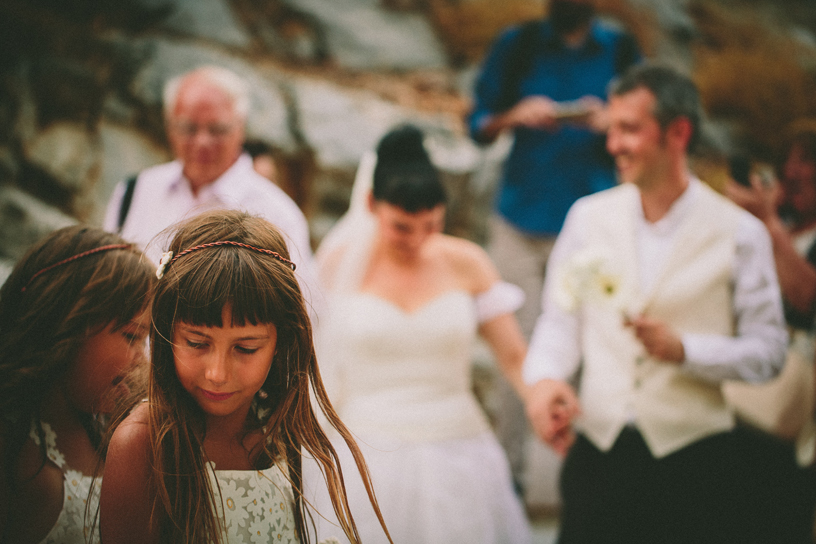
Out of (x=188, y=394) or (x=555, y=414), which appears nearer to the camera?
(x=188, y=394)

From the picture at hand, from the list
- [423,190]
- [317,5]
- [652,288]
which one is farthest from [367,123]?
[652,288]

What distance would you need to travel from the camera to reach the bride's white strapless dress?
2510 mm

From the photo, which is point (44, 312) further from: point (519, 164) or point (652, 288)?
point (519, 164)

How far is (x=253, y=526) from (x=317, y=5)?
6777 mm

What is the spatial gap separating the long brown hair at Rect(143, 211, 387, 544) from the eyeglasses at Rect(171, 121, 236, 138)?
73.1 inches

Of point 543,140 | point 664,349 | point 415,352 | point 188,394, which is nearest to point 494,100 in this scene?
point 543,140

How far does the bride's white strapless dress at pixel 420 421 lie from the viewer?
2510mm

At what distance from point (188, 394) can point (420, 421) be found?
1.44 metres

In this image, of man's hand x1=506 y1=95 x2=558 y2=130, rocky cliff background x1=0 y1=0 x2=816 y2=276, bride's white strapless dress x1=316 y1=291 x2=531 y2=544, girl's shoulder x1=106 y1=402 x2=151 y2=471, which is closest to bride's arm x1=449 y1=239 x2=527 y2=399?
bride's white strapless dress x1=316 y1=291 x2=531 y2=544

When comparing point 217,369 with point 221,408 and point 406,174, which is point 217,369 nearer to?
point 221,408

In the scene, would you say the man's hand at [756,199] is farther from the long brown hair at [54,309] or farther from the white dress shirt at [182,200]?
the long brown hair at [54,309]

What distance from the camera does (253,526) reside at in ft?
4.68

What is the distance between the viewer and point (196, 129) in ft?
10.5

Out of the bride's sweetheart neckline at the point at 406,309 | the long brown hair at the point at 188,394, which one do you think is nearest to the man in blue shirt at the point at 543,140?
the bride's sweetheart neckline at the point at 406,309
